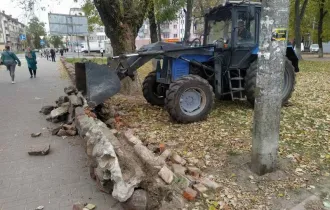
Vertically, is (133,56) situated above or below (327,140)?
above

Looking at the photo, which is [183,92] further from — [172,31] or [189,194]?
[172,31]

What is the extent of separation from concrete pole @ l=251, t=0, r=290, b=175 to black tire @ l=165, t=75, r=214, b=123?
2.27m

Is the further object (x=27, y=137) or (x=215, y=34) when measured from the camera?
(x=215, y=34)

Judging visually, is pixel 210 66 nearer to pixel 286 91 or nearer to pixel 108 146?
pixel 286 91

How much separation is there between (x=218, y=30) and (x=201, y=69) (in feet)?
3.57

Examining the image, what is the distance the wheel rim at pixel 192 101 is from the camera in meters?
6.07

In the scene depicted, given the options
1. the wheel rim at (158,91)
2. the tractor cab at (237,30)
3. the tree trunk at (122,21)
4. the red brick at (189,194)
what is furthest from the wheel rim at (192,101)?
the tree trunk at (122,21)

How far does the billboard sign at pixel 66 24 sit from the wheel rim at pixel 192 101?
15784 mm

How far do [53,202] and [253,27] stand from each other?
554cm

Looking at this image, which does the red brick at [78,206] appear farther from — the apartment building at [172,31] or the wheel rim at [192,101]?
the apartment building at [172,31]

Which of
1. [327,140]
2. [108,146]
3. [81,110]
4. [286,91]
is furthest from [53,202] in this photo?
[286,91]

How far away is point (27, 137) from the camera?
5.77m

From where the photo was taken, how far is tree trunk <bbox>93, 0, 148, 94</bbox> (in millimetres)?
8373

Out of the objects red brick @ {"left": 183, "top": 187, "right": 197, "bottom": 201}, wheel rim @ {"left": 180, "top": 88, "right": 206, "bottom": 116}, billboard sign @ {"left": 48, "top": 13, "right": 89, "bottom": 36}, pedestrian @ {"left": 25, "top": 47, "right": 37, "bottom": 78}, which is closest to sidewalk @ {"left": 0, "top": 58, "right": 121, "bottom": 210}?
red brick @ {"left": 183, "top": 187, "right": 197, "bottom": 201}
